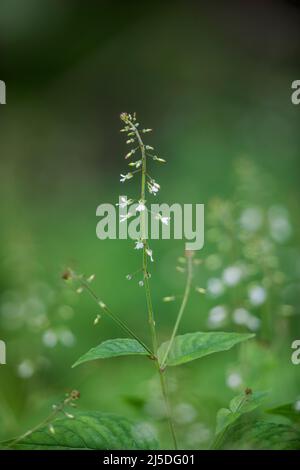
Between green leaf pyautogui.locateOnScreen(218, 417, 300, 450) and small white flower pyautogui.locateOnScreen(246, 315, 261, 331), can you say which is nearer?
green leaf pyautogui.locateOnScreen(218, 417, 300, 450)

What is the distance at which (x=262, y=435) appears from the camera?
3.36 feet

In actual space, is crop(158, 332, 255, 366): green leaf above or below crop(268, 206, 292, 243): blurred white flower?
below

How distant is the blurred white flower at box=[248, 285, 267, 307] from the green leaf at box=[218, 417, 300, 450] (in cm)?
47

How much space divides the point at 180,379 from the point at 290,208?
0.74 meters

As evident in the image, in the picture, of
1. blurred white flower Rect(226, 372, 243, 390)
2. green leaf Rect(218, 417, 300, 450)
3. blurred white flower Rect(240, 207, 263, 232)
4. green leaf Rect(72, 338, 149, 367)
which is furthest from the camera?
blurred white flower Rect(240, 207, 263, 232)

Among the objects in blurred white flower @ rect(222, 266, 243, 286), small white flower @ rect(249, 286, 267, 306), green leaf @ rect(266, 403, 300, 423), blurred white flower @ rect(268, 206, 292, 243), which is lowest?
green leaf @ rect(266, 403, 300, 423)

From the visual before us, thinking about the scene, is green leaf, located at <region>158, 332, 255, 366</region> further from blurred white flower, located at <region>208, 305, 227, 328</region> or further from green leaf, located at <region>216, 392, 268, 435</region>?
blurred white flower, located at <region>208, 305, 227, 328</region>

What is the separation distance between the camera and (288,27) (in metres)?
1.95

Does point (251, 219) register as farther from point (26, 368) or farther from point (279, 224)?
point (26, 368)

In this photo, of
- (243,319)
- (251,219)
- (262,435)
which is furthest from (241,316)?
(262,435)

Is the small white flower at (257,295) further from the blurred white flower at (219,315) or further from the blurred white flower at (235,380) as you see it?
the blurred white flower at (235,380)

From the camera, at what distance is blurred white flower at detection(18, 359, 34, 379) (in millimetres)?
1597

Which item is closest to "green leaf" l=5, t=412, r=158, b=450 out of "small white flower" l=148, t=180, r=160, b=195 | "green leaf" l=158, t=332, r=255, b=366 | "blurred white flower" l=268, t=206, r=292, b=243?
"green leaf" l=158, t=332, r=255, b=366

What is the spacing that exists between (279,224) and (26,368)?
82cm
